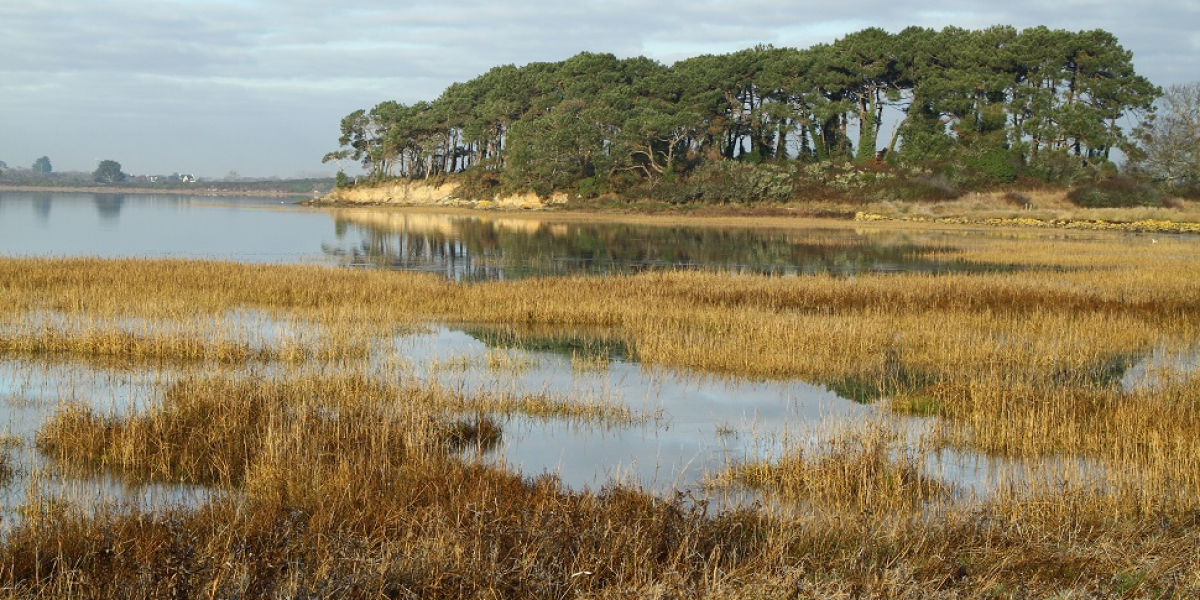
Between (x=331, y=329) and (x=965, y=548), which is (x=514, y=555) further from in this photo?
(x=331, y=329)

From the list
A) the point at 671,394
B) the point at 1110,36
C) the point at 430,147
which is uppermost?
the point at 1110,36

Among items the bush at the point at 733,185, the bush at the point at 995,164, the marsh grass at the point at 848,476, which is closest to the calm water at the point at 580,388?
the marsh grass at the point at 848,476

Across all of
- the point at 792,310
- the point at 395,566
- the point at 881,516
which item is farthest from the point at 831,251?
the point at 395,566

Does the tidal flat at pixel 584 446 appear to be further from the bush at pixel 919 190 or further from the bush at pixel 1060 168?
the bush at pixel 1060 168

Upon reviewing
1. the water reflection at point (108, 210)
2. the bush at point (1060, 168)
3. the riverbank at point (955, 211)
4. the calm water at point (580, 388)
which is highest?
the bush at point (1060, 168)

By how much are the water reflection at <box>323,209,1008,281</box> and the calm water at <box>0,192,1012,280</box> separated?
46 mm

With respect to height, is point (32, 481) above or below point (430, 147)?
below

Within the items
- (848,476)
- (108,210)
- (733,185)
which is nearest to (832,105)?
(733,185)

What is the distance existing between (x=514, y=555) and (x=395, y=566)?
2.51ft

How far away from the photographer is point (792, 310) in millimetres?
20609

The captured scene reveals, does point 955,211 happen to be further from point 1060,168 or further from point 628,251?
point 628,251

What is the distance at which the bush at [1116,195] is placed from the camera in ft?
229

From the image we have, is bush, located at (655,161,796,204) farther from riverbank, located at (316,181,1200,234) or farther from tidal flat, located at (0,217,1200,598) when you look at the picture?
tidal flat, located at (0,217,1200,598)

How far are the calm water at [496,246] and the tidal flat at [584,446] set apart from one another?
443 inches
